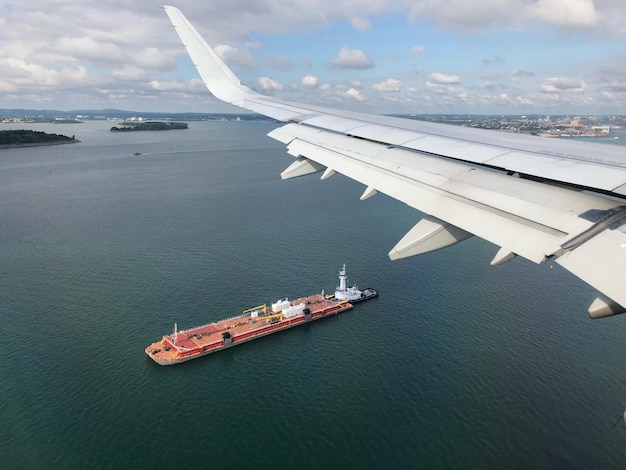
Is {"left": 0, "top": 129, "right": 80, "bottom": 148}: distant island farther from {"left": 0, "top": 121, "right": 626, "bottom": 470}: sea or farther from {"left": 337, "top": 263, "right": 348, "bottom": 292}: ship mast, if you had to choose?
{"left": 337, "top": 263, "right": 348, "bottom": 292}: ship mast

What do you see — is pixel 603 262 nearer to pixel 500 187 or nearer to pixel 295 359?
pixel 500 187

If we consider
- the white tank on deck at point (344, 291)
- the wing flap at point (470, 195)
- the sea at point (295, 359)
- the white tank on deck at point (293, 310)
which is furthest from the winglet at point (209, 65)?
the white tank on deck at point (344, 291)

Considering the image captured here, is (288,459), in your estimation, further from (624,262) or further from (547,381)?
(624,262)

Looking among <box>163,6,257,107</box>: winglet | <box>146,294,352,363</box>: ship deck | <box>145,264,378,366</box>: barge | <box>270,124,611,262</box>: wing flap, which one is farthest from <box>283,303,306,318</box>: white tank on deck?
<box>270,124,611,262</box>: wing flap

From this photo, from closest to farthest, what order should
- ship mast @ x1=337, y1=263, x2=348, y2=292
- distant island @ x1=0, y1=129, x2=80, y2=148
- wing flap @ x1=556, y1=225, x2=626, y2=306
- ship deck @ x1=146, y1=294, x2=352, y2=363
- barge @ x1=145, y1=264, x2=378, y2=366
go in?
wing flap @ x1=556, y1=225, x2=626, y2=306
ship deck @ x1=146, y1=294, x2=352, y2=363
barge @ x1=145, y1=264, x2=378, y2=366
ship mast @ x1=337, y1=263, x2=348, y2=292
distant island @ x1=0, y1=129, x2=80, y2=148

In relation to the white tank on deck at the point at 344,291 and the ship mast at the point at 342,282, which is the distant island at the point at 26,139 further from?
the white tank on deck at the point at 344,291

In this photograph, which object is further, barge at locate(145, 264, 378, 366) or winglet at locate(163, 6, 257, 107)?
barge at locate(145, 264, 378, 366)
